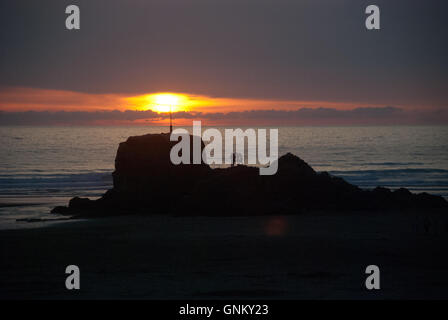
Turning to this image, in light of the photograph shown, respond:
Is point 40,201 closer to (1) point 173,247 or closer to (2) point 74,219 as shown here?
(2) point 74,219

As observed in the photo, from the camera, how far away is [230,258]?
20.3 metres

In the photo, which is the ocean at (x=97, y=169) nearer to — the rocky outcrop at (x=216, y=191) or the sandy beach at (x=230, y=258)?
the rocky outcrop at (x=216, y=191)

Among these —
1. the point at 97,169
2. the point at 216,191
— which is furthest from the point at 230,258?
the point at 97,169

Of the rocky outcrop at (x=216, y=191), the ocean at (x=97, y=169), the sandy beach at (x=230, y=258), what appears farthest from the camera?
the ocean at (x=97, y=169)

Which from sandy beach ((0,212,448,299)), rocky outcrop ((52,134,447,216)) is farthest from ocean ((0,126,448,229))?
sandy beach ((0,212,448,299))

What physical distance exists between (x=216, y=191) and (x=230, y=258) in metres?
12.4

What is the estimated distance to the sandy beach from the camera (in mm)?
15930

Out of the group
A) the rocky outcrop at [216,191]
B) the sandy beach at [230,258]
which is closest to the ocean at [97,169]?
the rocky outcrop at [216,191]

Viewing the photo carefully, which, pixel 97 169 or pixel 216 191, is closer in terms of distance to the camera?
pixel 216 191

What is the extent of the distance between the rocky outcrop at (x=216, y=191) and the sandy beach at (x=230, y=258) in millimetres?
1979

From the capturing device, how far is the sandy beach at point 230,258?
1593 cm

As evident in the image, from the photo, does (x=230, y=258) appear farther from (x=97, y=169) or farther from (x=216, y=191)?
(x=97, y=169)
